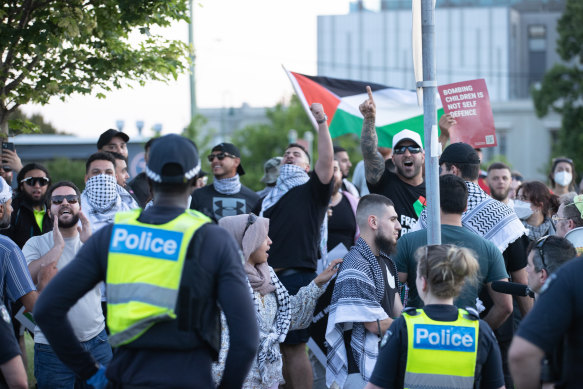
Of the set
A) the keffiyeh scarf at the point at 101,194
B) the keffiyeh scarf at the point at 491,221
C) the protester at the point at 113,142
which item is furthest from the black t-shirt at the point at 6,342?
the protester at the point at 113,142

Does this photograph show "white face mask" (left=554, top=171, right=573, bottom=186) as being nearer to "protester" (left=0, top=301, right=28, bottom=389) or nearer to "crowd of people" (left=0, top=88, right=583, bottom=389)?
"crowd of people" (left=0, top=88, right=583, bottom=389)

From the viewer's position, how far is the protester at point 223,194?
7.95 meters

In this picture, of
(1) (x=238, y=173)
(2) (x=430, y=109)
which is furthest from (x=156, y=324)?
(1) (x=238, y=173)

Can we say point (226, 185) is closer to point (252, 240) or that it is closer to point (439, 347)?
point (252, 240)

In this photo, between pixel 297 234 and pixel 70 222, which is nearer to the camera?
pixel 70 222

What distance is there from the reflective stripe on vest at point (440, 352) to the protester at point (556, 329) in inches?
20.2

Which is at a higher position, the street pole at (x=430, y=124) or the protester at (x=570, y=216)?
the street pole at (x=430, y=124)

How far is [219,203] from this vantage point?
7988mm

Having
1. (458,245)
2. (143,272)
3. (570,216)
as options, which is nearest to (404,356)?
(143,272)

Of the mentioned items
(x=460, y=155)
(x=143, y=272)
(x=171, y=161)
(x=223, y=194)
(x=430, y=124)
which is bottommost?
(x=223, y=194)

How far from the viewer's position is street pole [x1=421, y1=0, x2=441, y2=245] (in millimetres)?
4465

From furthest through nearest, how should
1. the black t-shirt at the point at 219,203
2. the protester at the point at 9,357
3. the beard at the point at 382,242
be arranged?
the black t-shirt at the point at 219,203 < the beard at the point at 382,242 < the protester at the point at 9,357

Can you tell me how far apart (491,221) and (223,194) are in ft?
10.4

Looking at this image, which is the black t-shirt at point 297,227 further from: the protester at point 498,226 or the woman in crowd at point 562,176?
the woman in crowd at point 562,176
